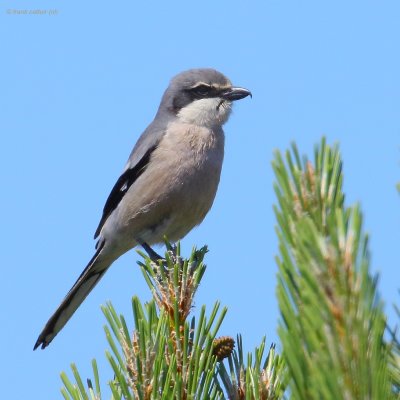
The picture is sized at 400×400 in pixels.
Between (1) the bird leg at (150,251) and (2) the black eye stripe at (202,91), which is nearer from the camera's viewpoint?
(1) the bird leg at (150,251)

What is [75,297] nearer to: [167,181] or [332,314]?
[167,181]

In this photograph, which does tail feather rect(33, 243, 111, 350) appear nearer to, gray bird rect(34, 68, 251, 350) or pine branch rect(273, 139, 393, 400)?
gray bird rect(34, 68, 251, 350)

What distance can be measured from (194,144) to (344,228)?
13.3ft

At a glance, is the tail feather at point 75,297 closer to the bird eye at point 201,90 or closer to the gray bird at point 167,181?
the gray bird at point 167,181

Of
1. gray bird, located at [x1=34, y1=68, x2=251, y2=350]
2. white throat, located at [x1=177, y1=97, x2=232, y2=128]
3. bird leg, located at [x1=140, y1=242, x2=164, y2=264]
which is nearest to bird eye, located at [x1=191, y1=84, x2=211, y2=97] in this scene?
gray bird, located at [x1=34, y1=68, x2=251, y2=350]

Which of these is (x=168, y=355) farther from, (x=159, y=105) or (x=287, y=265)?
(x=159, y=105)

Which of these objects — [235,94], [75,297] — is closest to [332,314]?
[75,297]

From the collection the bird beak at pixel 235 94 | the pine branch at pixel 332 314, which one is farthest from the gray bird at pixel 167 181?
the pine branch at pixel 332 314

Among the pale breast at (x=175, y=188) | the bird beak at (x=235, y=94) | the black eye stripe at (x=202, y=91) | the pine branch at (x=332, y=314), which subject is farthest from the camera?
the black eye stripe at (x=202, y=91)

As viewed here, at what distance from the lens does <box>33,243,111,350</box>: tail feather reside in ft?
14.4

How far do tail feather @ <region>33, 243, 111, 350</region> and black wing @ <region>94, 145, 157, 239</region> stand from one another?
1.05 feet

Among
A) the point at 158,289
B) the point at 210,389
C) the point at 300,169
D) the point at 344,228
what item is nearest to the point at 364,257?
the point at 344,228

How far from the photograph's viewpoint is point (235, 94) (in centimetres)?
558

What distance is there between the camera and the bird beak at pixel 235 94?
5.55 metres
